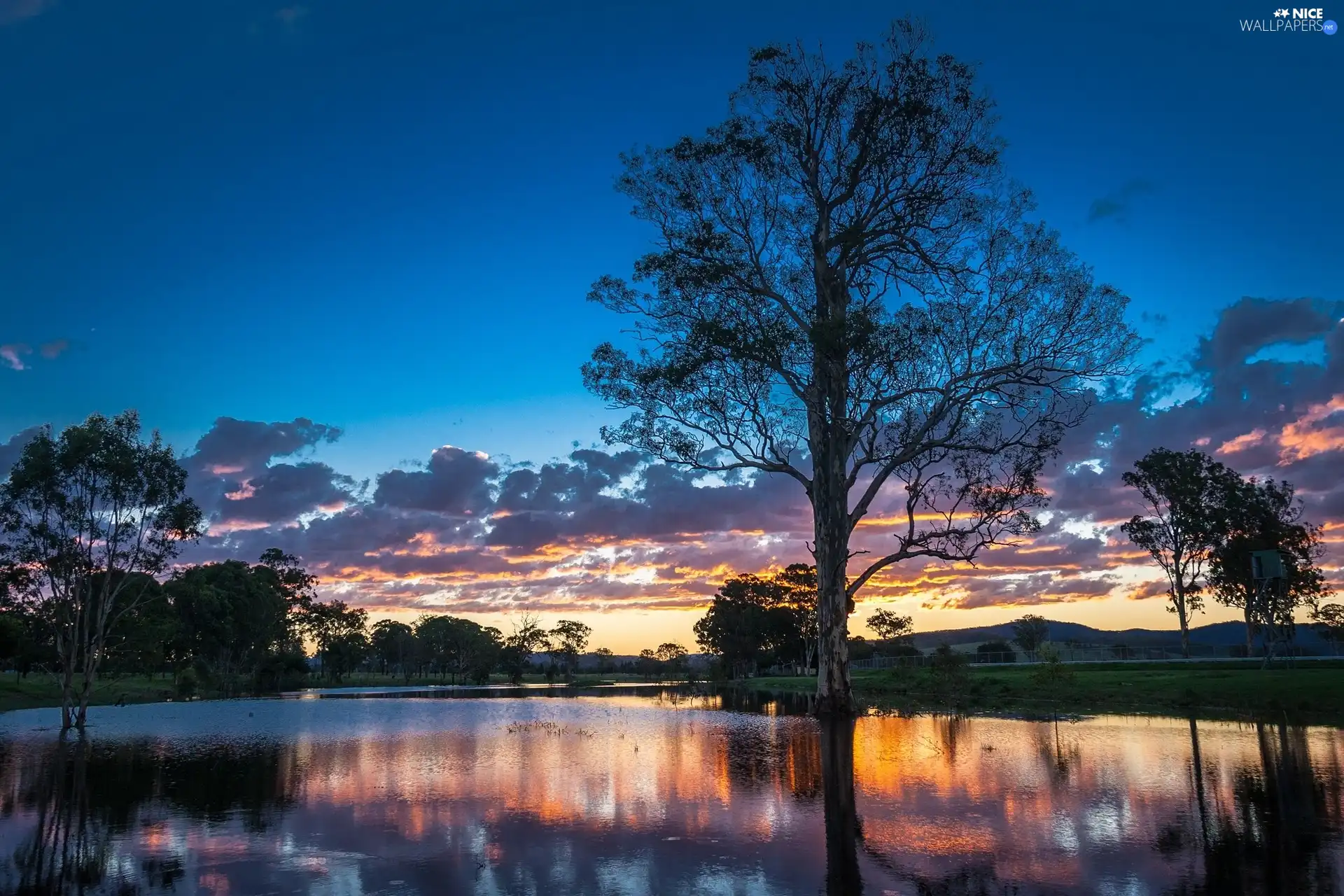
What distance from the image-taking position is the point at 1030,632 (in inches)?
2822

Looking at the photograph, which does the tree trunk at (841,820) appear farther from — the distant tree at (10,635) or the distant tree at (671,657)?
the distant tree at (671,657)

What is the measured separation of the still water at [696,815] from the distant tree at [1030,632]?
147 ft

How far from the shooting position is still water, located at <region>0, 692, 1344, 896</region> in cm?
870

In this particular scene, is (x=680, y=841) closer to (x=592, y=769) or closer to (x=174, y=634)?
(x=592, y=769)

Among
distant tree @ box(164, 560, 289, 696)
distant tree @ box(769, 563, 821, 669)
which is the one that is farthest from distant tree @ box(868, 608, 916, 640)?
distant tree @ box(164, 560, 289, 696)

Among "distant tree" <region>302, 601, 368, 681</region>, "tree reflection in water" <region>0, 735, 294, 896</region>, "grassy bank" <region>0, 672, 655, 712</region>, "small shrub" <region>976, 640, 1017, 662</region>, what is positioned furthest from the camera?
"distant tree" <region>302, 601, 368, 681</region>

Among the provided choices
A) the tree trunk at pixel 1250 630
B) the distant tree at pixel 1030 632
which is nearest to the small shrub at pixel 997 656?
the distant tree at pixel 1030 632

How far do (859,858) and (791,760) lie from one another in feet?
32.2

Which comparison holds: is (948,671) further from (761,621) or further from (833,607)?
(761,621)

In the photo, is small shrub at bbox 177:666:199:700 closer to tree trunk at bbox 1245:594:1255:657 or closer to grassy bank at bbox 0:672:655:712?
grassy bank at bbox 0:672:655:712

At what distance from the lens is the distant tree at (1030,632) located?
6850 centimetres

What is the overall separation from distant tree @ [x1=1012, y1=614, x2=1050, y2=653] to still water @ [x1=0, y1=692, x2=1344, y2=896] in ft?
147

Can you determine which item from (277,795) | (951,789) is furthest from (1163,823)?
(277,795)

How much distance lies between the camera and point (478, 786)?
15508 millimetres
